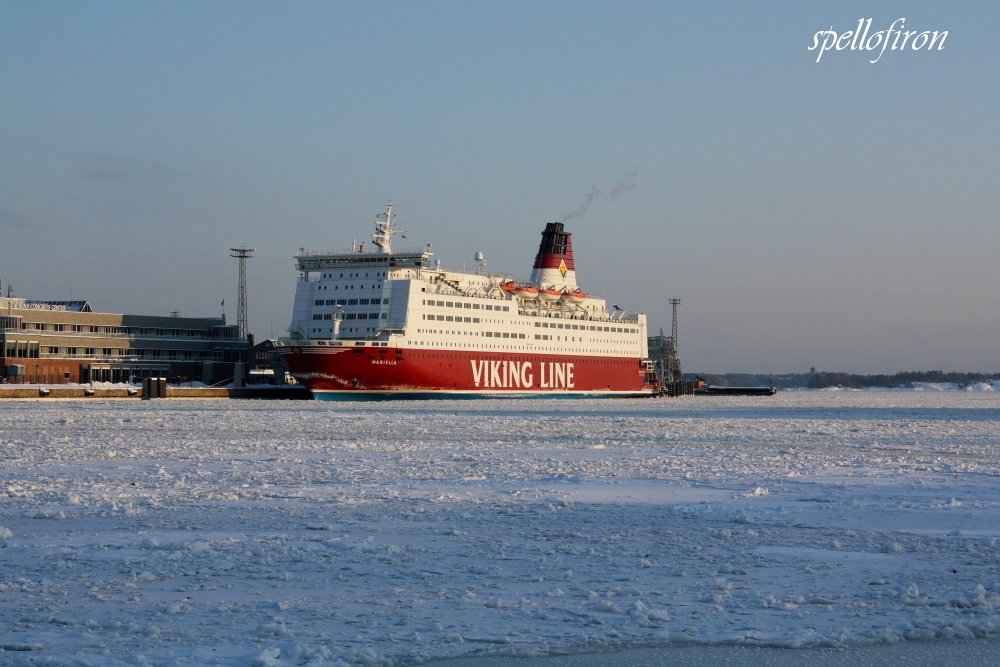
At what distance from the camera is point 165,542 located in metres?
8.71

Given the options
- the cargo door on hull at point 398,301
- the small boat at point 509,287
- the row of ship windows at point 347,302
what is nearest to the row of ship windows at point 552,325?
the row of ship windows at point 347,302

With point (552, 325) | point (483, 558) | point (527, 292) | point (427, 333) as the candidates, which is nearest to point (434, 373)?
point (427, 333)

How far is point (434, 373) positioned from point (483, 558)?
4463 centimetres

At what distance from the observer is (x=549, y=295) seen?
65.9 m

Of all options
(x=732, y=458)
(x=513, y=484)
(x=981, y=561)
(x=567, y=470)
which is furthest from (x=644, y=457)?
(x=981, y=561)

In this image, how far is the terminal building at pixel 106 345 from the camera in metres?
62.6

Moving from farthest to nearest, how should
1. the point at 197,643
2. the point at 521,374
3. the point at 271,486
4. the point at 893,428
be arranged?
1. the point at 521,374
2. the point at 893,428
3. the point at 271,486
4. the point at 197,643

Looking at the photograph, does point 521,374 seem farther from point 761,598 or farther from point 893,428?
point 761,598

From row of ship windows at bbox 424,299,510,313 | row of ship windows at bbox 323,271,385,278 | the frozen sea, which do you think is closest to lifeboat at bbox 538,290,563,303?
row of ship windows at bbox 424,299,510,313

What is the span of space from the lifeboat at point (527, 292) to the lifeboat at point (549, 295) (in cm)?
66

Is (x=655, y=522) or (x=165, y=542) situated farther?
(x=655, y=522)

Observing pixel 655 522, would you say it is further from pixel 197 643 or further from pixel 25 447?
pixel 25 447

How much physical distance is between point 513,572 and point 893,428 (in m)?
21.8

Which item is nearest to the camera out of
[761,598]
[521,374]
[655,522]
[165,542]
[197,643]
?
[197,643]
